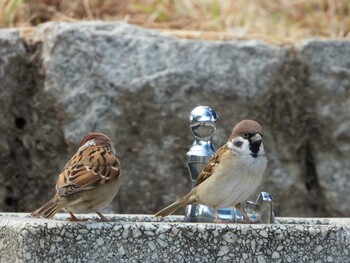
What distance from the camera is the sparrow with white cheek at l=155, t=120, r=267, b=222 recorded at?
14.6 ft

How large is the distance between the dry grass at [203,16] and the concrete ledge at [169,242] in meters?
3.03

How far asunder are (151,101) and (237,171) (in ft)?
6.48

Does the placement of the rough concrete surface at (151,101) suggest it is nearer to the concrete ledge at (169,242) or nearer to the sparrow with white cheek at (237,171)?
the sparrow with white cheek at (237,171)

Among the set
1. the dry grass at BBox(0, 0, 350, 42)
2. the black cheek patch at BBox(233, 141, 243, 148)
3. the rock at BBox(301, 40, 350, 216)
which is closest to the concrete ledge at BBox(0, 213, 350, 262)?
the black cheek patch at BBox(233, 141, 243, 148)

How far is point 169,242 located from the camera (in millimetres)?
3809

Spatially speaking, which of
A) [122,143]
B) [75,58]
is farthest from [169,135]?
[75,58]

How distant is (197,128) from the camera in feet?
A: 15.6

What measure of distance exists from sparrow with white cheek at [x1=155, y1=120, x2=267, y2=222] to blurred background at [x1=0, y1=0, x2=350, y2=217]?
190cm

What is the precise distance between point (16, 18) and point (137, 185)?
142cm

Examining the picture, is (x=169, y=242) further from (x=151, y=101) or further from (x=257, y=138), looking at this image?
(x=151, y=101)

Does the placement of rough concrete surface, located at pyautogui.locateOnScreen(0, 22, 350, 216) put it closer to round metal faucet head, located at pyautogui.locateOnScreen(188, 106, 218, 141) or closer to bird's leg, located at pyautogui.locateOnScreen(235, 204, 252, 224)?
round metal faucet head, located at pyautogui.locateOnScreen(188, 106, 218, 141)

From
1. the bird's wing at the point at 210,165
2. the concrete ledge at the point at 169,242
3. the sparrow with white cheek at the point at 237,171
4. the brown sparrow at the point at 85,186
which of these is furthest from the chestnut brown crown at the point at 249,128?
the concrete ledge at the point at 169,242

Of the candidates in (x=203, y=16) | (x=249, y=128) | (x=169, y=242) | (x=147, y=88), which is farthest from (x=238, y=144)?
(x=203, y=16)

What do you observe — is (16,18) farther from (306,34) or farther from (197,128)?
(197,128)
